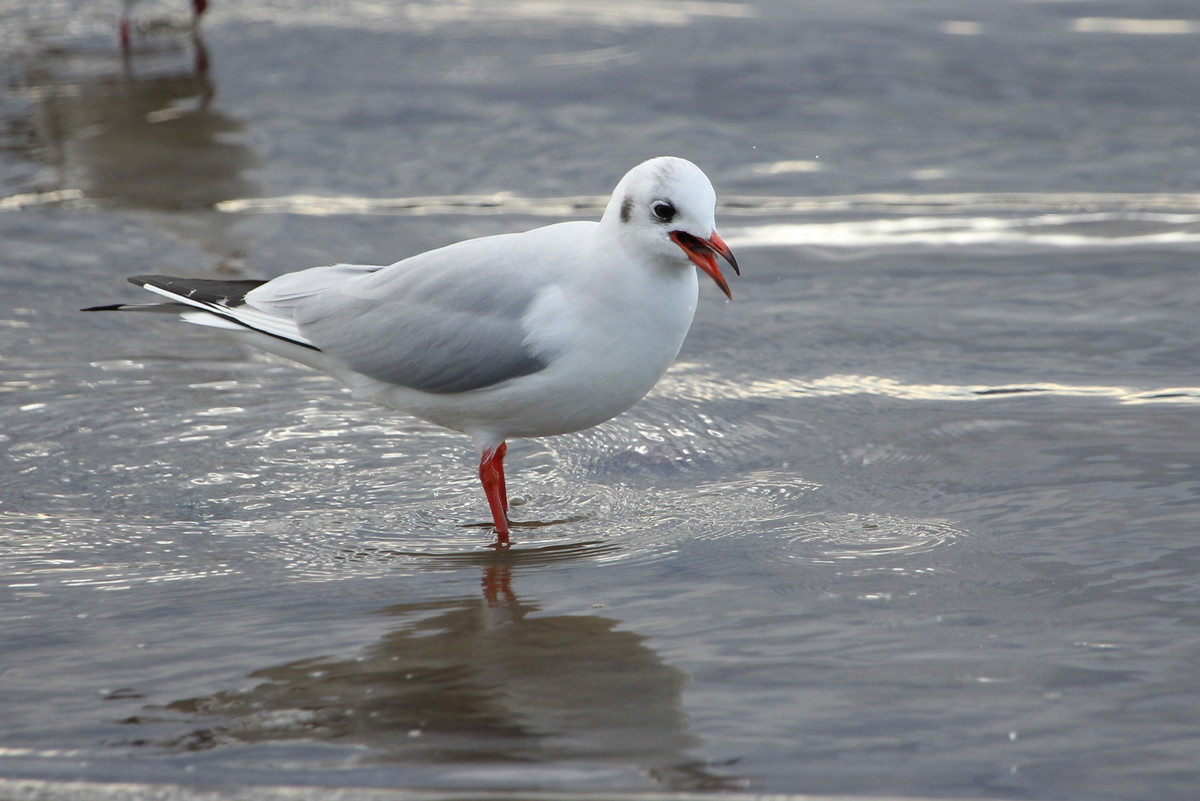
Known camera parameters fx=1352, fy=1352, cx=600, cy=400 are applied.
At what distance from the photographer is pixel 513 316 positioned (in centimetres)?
402

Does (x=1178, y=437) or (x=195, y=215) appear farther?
(x=195, y=215)

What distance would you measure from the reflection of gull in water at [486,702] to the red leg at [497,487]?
0.46m

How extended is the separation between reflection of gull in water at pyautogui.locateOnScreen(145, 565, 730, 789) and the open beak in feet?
3.24

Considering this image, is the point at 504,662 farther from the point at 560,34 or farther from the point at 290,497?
the point at 560,34

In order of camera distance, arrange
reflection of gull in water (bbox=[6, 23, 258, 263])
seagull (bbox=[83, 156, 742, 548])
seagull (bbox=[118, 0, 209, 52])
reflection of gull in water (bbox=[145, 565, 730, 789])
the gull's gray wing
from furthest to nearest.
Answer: seagull (bbox=[118, 0, 209, 52]), reflection of gull in water (bbox=[6, 23, 258, 263]), the gull's gray wing, seagull (bbox=[83, 156, 742, 548]), reflection of gull in water (bbox=[145, 565, 730, 789])

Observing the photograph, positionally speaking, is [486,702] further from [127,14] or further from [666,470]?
[127,14]

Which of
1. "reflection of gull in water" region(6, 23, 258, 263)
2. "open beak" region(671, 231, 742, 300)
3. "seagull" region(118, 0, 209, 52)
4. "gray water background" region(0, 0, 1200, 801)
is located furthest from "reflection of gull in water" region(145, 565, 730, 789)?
"seagull" region(118, 0, 209, 52)

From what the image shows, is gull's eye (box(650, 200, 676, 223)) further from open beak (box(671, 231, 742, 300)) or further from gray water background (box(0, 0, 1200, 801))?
gray water background (box(0, 0, 1200, 801))

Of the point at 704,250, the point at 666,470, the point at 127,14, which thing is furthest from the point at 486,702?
the point at 127,14

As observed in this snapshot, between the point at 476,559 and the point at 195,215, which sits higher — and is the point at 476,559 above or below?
below

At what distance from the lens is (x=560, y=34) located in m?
10.3

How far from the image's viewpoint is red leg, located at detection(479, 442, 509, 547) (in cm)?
412

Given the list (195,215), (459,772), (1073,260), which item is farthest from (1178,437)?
(195,215)

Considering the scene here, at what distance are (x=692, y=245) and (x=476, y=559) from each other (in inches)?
44.9
